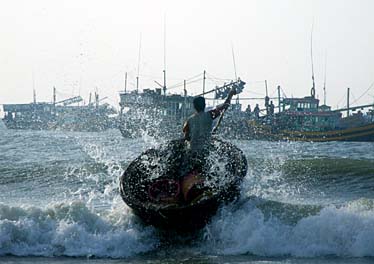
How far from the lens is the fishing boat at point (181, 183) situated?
34.9ft

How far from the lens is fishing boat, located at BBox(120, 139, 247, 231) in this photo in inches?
419

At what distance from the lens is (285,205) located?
42.7ft

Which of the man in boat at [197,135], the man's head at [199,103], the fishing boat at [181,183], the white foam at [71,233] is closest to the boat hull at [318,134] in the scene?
the fishing boat at [181,183]

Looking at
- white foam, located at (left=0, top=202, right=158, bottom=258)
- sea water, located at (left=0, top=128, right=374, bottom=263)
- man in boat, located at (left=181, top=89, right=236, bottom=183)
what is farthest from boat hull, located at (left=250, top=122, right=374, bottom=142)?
white foam, located at (left=0, top=202, right=158, bottom=258)

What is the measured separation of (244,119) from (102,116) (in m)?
18.8

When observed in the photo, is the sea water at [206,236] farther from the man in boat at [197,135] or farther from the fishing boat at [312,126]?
the fishing boat at [312,126]

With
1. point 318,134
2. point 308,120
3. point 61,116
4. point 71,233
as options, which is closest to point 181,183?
point 71,233

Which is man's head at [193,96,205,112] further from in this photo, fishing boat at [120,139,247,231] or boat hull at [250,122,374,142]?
boat hull at [250,122,374,142]

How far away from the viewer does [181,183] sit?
11.7 metres

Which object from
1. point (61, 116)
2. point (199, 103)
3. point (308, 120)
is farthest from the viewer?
point (61, 116)

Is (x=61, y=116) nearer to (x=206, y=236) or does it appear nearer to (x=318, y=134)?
(x=318, y=134)

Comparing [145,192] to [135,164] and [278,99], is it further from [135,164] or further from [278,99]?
[278,99]

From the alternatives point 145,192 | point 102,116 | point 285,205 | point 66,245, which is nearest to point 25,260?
point 66,245

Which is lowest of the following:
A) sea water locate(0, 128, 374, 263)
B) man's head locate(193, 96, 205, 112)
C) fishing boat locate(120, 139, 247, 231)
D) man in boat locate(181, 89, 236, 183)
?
sea water locate(0, 128, 374, 263)
